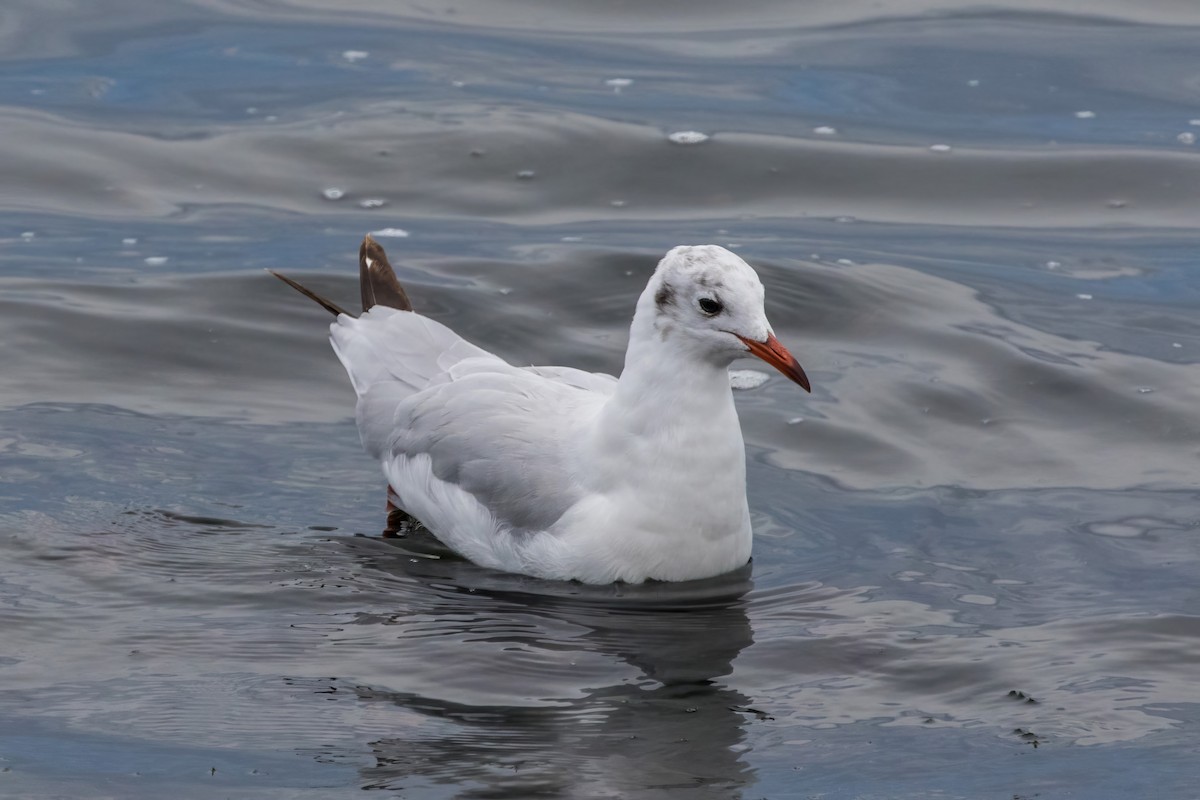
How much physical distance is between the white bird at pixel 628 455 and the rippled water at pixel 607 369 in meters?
0.17

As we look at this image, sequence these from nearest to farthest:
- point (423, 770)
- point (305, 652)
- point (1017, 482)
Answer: point (423, 770) < point (305, 652) < point (1017, 482)

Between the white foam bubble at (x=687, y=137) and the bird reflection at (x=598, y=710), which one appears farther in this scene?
the white foam bubble at (x=687, y=137)

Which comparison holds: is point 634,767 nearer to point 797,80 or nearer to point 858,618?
point 858,618

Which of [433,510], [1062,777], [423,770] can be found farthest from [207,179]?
[1062,777]

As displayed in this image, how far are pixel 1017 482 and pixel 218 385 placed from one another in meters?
3.83

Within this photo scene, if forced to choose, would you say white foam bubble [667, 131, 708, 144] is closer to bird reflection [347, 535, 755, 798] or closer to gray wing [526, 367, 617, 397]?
gray wing [526, 367, 617, 397]

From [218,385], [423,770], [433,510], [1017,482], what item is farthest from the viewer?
[218,385]

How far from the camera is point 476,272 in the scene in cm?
1007

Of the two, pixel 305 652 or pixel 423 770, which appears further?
pixel 305 652

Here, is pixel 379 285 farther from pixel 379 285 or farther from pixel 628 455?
pixel 628 455

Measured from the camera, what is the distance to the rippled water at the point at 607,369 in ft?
18.2

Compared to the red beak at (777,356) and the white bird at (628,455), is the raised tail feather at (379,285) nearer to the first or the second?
the white bird at (628,455)

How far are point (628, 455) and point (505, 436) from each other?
579mm

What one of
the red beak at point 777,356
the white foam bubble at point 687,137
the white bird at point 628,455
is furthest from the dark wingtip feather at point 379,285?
the white foam bubble at point 687,137
